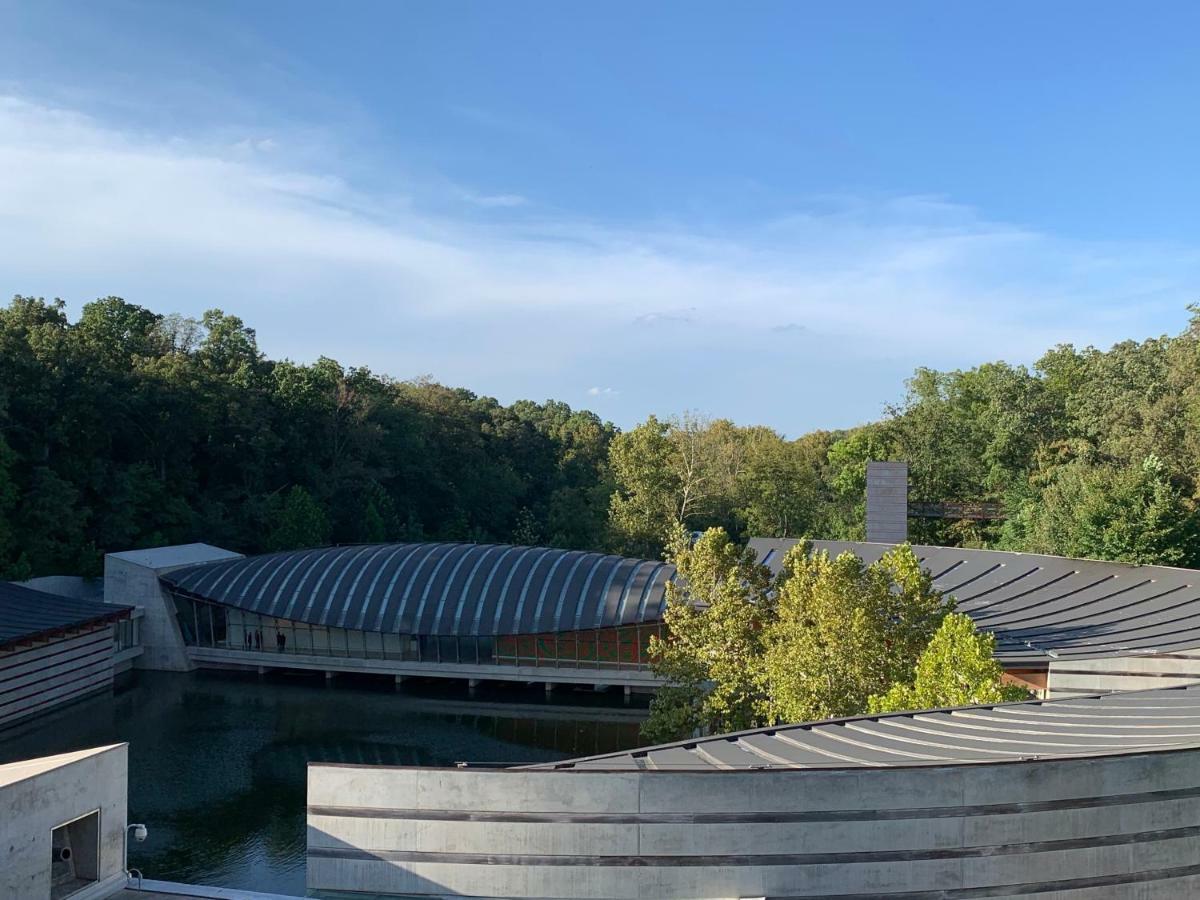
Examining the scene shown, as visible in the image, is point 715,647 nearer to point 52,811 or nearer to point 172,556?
point 52,811

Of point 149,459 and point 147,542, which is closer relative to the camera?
point 147,542

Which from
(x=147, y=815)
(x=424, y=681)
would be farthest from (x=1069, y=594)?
(x=147, y=815)

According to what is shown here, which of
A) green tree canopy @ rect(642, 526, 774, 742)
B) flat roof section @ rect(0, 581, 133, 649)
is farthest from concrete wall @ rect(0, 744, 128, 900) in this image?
flat roof section @ rect(0, 581, 133, 649)

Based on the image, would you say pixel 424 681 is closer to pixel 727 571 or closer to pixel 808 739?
pixel 727 571

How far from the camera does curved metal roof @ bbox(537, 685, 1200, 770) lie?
17.3 metres

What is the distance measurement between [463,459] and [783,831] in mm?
59489

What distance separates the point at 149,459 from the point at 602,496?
84.2 feet

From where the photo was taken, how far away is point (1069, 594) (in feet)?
123

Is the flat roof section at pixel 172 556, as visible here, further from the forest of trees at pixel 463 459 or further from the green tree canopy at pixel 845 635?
the green tree canopy at pixel 845 635

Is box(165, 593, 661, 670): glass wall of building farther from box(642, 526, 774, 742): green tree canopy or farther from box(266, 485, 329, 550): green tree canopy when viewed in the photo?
box(266, 485, 329, 550): green tree canopy

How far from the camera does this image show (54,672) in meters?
35.2

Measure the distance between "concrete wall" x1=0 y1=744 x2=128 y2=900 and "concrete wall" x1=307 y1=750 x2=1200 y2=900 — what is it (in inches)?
156

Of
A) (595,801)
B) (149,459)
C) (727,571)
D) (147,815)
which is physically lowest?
(147,815)

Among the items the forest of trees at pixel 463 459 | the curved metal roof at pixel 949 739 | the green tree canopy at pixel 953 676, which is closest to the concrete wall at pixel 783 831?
the curved metal roof at pixel 949 739
